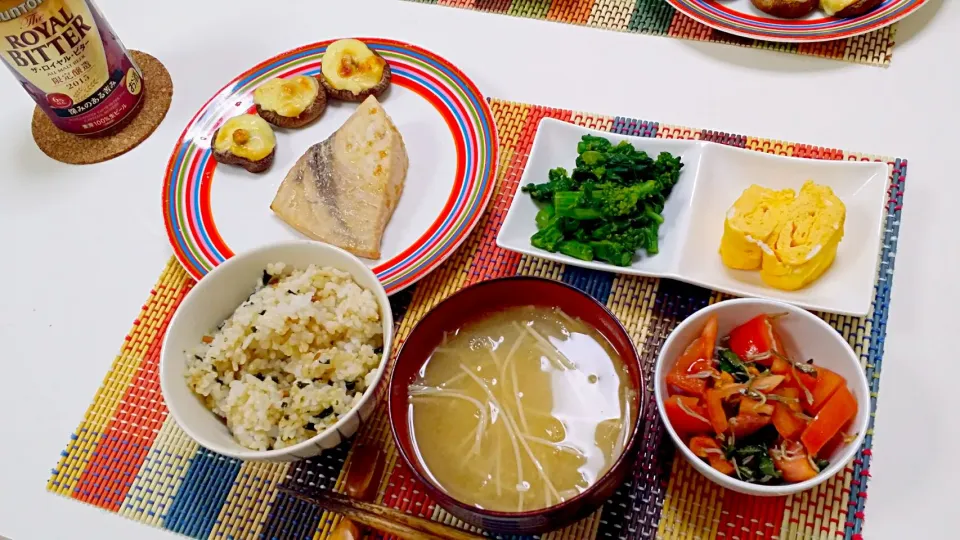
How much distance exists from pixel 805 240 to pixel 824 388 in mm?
344

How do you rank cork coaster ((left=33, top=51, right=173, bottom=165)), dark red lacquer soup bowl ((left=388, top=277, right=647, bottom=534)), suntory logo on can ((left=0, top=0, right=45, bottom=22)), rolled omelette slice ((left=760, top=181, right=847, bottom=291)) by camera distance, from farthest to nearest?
1. cork coaster ((left=33, top=51, right=173, bottom=165))
2. suntory logo on can ((left=0, top=0, right=45, bottom=22))
3. rolled omelette slice ((left=760, top=181, right=847, bottom=291))
4. dark red lacquer soup bowl ((left=388, top=277, right=647, bottom=534))

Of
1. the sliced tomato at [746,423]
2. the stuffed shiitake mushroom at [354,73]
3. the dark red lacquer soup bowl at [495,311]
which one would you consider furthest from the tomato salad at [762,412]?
the stuffed shiitake mushroom at [354,73]

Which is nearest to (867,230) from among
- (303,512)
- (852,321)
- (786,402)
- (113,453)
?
(852,321)

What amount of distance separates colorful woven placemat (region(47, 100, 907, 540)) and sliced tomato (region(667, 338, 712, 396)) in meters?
0.16

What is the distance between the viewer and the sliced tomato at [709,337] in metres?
1.38

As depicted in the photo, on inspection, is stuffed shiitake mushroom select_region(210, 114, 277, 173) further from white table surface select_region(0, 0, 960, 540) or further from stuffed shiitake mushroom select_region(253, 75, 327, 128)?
white table surface select_region(0, 0, 960, 540)

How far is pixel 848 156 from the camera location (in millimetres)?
1801

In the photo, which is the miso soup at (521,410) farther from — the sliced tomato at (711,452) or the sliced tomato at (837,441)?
the sliced tomato at (837,441)

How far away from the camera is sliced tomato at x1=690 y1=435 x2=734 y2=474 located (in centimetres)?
129

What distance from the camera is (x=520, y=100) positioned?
6.86ft

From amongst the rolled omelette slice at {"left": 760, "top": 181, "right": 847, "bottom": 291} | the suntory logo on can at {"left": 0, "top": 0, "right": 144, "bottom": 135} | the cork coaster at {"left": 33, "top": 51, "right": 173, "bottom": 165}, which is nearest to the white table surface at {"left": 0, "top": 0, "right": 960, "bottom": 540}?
the cork coaster at {"left": 33, "top": 51, "right": 173, "bottom": 165}

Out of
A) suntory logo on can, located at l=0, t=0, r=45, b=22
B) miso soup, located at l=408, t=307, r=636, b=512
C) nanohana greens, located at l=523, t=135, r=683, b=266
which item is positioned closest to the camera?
miso soup, located at l=408, t=307, r=636, b=512

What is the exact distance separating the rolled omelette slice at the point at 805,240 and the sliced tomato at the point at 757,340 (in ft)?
0.56

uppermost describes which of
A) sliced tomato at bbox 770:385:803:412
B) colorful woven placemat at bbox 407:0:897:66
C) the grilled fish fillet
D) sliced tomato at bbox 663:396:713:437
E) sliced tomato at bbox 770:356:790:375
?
colorful woven placemat at bbox 407:0:897:66
